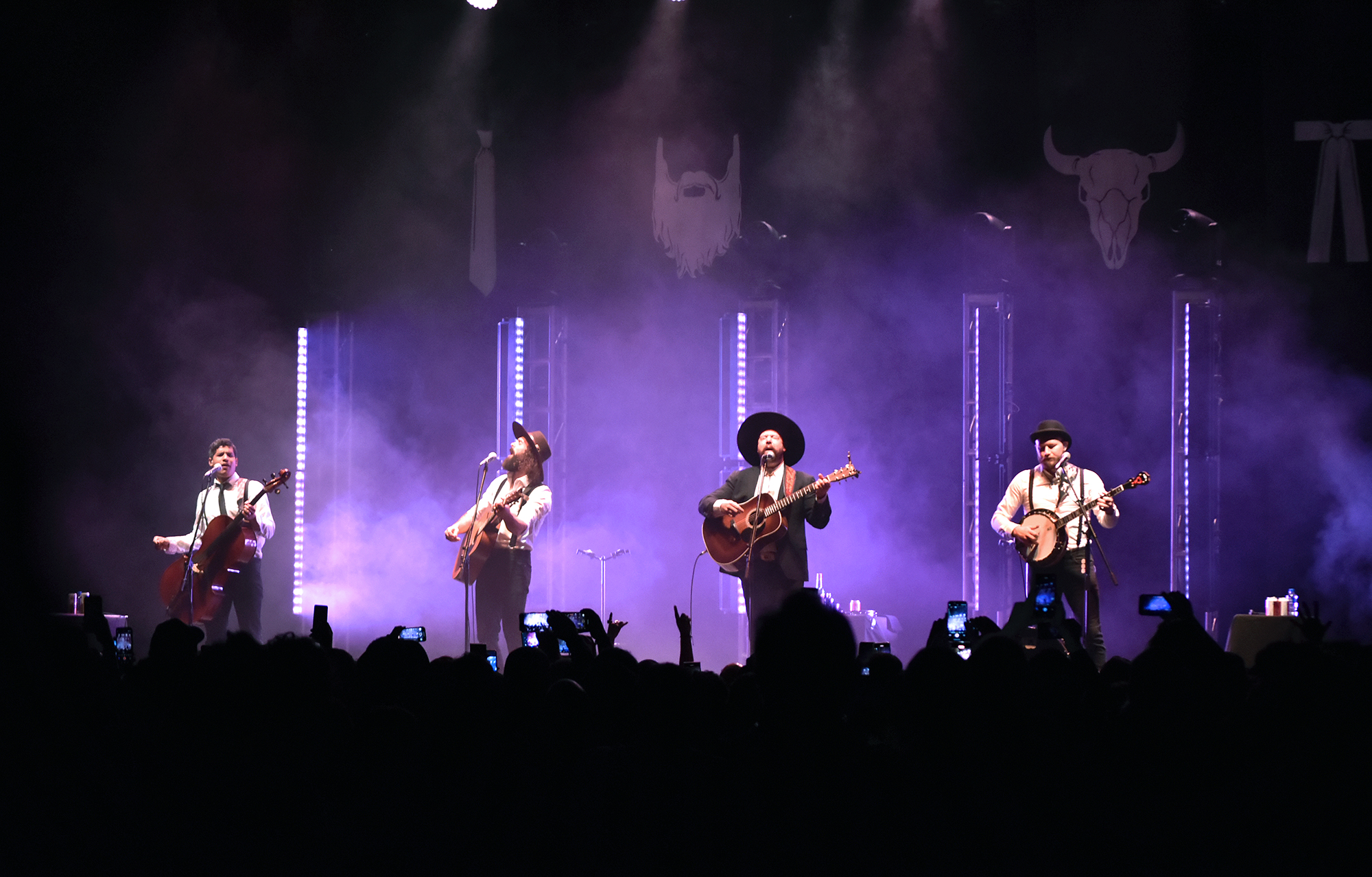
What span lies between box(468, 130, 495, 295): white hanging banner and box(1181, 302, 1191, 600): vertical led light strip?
20.5ft

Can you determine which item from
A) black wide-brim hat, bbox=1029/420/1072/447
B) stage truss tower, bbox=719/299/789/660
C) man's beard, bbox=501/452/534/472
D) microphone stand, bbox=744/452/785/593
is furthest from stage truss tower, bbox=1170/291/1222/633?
man's beard, bbox=501/452/534/472

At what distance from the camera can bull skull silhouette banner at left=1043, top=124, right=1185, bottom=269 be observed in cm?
920

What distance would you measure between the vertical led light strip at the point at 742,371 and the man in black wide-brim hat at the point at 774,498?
61.5 inches

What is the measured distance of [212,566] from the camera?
782 centimetres

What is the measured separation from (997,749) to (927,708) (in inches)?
6.7

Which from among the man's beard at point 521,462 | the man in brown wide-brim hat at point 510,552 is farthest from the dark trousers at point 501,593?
the man's beard at point 521,462

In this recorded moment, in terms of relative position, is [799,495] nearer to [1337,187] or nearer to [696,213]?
[696,213]

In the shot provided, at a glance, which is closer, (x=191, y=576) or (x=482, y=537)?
(x=191, y=576)

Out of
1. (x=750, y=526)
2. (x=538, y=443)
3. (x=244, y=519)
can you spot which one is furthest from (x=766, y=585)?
(x=244, y=519)

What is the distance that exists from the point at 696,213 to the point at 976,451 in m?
3.43

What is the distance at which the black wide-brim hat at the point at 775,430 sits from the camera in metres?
7.83

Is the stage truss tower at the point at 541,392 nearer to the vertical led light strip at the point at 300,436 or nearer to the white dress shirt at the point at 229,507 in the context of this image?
the vertical led light strip at the point at 300,436

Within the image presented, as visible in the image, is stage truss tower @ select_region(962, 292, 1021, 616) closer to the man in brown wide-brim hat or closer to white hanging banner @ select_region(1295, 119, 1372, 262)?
white hanging banner @ select_region(1295, 119, 1372, 262)

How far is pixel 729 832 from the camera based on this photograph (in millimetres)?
2312
